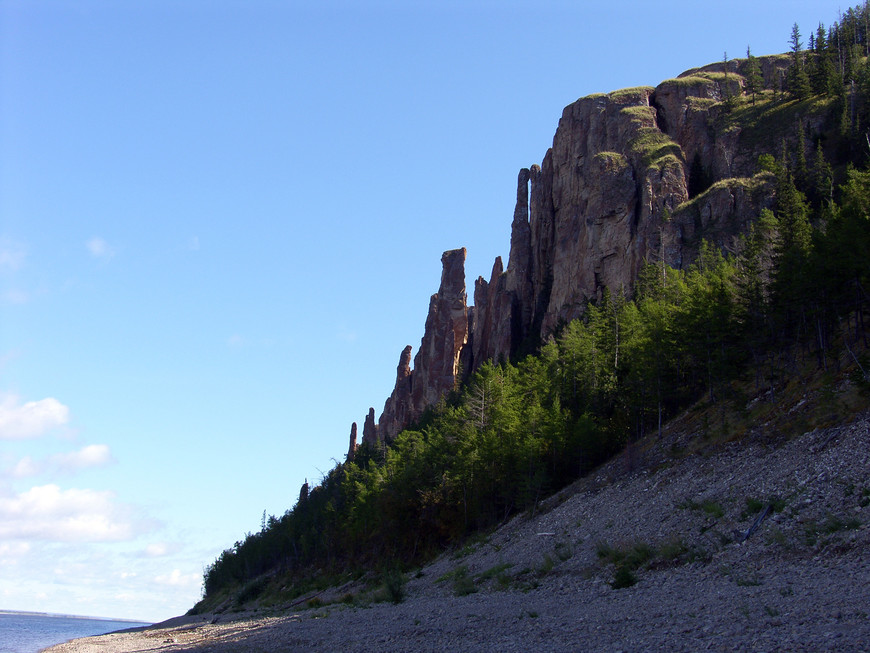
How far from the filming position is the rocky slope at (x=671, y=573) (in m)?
15.8

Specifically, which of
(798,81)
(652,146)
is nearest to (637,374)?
(652,146)

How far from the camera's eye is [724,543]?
933 inches

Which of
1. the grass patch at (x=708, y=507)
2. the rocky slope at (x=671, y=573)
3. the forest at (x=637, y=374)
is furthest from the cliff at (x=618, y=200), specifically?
the grass patch at (x=708, y=507)

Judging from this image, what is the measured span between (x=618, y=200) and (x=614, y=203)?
2.24 ft

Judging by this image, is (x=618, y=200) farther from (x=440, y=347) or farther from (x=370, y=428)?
(x=370, y=428)

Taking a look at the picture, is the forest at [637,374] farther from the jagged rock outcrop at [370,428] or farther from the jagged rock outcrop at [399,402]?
the jagged rock outcrop at [370,428]

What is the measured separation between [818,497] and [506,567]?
15.5 metres

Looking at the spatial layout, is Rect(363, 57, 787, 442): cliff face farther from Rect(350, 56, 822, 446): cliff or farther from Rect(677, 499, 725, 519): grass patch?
Rect(677, 499, 725, 519): grass patch

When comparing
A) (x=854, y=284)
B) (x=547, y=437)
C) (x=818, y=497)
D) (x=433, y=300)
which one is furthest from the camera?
(x=433, y=300)

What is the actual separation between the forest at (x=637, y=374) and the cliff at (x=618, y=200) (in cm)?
720

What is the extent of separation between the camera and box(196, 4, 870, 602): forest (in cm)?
4019

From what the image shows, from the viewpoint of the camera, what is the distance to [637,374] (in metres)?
49.6

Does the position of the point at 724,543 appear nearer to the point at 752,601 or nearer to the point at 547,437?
the point at 752,601

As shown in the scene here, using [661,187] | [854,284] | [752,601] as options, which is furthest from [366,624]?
[661,187]
